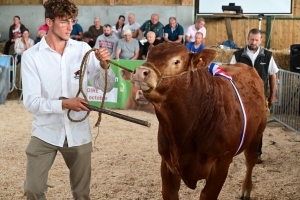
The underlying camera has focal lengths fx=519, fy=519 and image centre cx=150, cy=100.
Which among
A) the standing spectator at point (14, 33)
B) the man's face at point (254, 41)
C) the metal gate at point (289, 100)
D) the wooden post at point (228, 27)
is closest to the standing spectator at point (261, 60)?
the man's face at point (254, 41)

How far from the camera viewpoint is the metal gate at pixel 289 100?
8497 millimetres

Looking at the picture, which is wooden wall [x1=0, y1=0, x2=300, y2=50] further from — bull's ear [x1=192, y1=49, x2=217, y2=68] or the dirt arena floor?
bull's ear [x1=192, y1=49, x2=217, y2=68]

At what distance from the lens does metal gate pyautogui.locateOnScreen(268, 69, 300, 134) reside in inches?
335

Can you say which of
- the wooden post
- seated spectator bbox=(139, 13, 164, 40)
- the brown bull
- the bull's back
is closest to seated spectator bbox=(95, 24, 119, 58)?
seated spectator bbox=(139, 13, 164, 40)

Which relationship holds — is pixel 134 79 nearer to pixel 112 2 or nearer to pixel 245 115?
pixel 245 115

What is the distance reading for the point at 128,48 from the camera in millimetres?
12680

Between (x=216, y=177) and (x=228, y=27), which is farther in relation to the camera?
(x=228, y=27)

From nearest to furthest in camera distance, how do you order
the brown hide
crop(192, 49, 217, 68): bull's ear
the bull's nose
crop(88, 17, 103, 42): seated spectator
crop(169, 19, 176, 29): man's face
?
1. the bull's nose
2. crop(192, 49, 217, 68): bull's ear
3. the brown hide
4. crop(169, 19, 176, 29): man's face
5. crop(88, 17, 103, 42): seated spectator

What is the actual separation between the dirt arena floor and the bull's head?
2.05 meters

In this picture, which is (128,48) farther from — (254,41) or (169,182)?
(169,182)

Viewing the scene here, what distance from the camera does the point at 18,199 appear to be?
5.28 meters

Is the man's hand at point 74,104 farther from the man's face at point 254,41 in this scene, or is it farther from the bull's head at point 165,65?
the man's face at point 254,41

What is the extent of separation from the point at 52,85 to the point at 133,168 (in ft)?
9.52

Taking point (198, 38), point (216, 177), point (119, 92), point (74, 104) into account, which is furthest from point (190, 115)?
point (198, 38)
